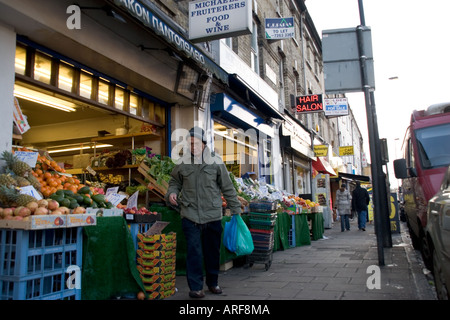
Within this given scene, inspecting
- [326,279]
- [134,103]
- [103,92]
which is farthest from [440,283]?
[134,103]

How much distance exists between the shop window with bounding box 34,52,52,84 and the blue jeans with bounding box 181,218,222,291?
10.2ft

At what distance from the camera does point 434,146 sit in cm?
603

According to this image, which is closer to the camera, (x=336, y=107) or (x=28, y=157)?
(x=28, y=157)

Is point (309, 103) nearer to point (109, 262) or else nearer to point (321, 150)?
point (321, 150)

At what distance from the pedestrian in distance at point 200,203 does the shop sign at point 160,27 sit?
1.95 meters

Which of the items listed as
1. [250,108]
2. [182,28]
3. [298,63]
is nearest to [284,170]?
[250,108]

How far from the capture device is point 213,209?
176 inches

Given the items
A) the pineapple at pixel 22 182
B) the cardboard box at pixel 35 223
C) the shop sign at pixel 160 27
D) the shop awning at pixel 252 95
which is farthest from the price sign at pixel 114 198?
the shop awning at pixel 252 95

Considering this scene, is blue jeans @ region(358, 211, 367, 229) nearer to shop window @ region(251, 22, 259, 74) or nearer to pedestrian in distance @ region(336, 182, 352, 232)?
pedestrian in distance @ region(336, 182, 352, 232)

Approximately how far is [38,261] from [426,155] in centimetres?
571

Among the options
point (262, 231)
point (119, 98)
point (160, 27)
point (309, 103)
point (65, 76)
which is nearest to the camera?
point (160, 27)

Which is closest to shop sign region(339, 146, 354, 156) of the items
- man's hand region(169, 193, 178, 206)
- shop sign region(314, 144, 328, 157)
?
shop sign region(314, 144, 328, 157)
